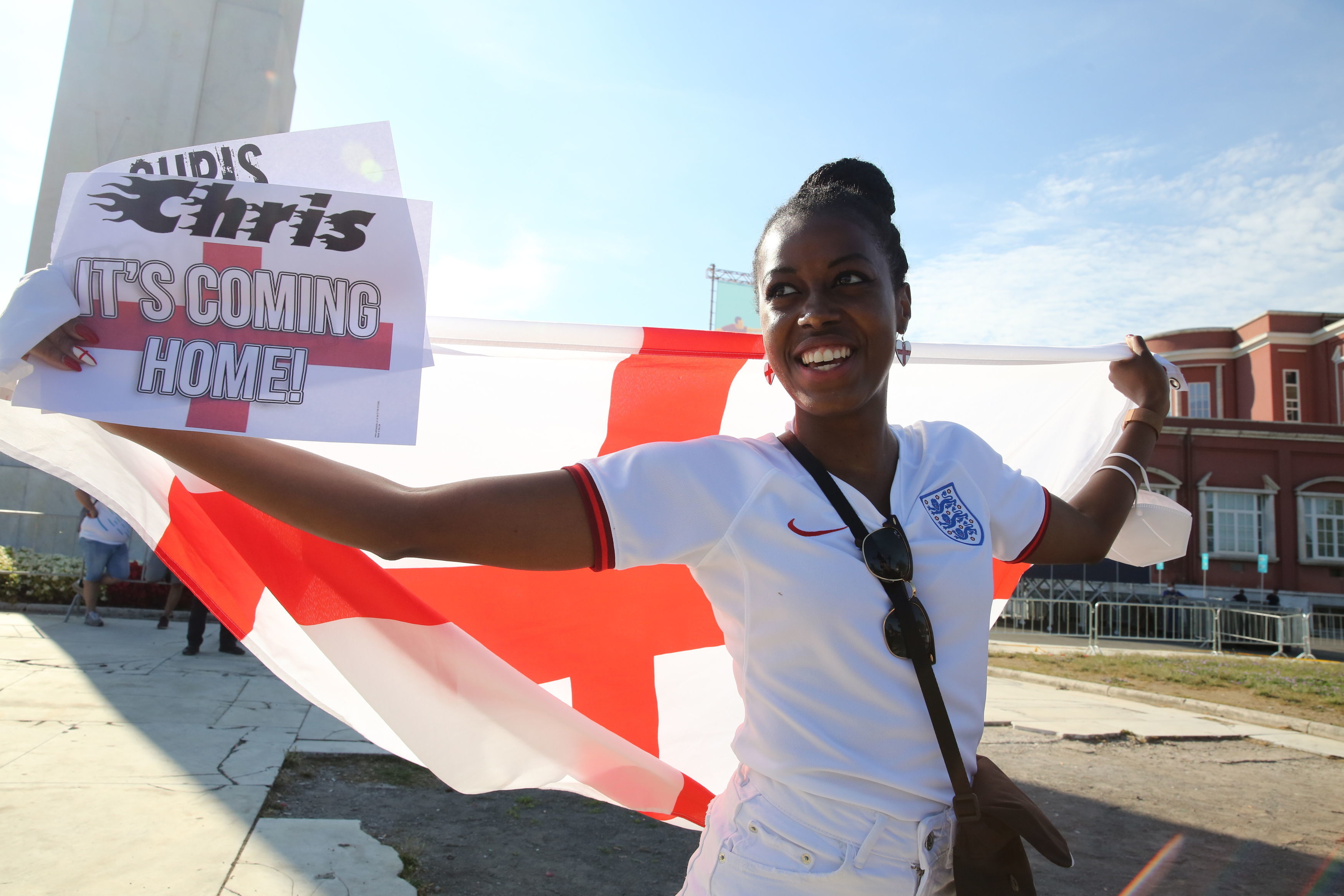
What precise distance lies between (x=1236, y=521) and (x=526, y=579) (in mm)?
34594

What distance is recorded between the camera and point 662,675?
208 cm

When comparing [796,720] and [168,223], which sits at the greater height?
[168,223]

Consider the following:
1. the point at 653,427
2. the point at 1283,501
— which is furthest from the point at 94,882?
the point at 1283,501

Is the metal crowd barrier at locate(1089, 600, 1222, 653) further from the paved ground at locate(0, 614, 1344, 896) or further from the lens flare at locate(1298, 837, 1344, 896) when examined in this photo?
the lens flare at locate(1298, 837, 1344, 896)

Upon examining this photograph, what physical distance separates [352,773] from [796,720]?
4.18 metres

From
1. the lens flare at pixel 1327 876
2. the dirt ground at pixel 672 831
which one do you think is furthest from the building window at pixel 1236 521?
the lens flare at pixel 1327 876

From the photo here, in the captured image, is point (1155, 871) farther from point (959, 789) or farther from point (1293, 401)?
point (1293, 401)

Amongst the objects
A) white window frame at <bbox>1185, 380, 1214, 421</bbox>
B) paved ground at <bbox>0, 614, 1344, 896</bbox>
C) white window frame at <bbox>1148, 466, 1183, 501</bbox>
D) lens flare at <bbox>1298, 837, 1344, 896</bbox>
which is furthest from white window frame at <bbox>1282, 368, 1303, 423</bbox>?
lens flare at <bbox>1298, 837, 1344, 896</bbox>

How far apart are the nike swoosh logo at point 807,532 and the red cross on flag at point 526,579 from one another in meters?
0.87

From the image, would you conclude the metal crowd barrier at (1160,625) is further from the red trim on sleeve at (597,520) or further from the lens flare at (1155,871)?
the red trim on sleeve at (597,520)

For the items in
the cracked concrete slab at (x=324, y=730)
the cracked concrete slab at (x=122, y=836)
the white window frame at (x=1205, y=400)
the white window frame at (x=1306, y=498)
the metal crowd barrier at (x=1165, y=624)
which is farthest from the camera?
the white window frame at (x=1205, y=400)

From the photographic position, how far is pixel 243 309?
1.21 meters

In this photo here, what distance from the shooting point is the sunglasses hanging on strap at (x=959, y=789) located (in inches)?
45.5

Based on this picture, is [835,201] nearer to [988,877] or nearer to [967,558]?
[967,558]
